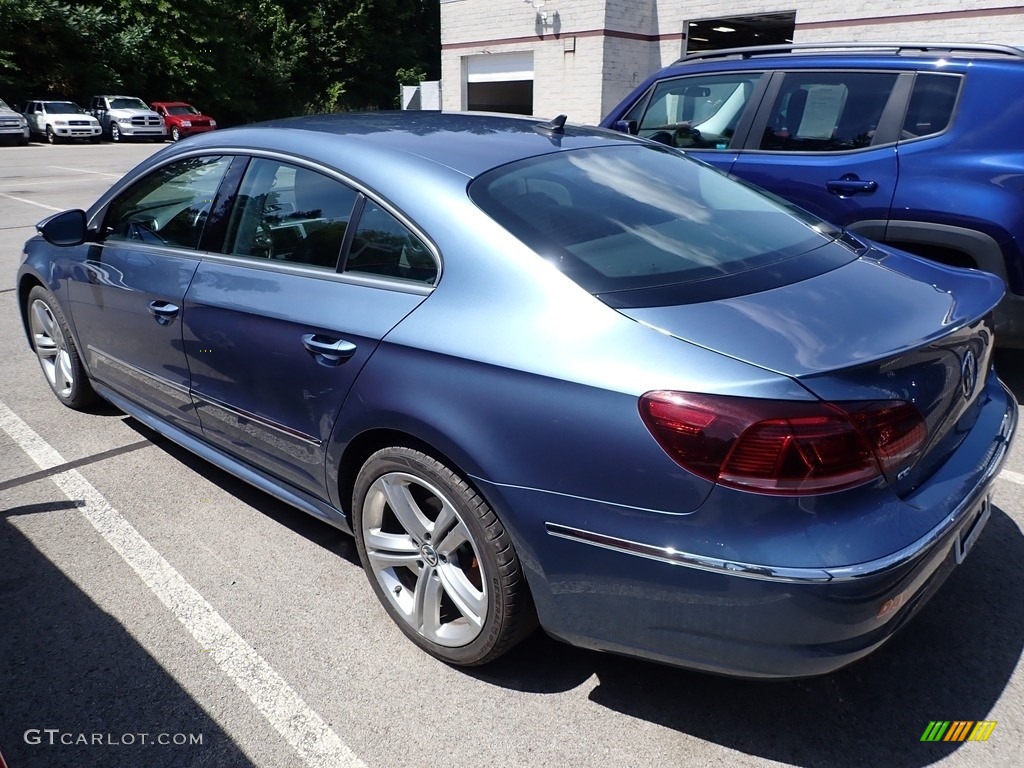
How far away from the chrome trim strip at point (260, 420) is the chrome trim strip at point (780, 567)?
103 cm

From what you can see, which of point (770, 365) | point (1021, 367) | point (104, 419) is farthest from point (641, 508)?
point (1021, 367)

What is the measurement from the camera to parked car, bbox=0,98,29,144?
28.1 metres

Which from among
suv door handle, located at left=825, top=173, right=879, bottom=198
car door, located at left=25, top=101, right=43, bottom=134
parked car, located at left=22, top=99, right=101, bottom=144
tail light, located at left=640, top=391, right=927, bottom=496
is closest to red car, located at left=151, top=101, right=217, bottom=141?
parked car, located at left=22, top=99, right=101, bottom=144

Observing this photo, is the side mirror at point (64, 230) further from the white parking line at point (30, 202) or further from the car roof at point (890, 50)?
the white parking line at point (30, 202)

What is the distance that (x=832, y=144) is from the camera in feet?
16.1

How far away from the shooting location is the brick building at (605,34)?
17.1 m

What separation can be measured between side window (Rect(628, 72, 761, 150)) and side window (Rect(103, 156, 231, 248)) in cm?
336

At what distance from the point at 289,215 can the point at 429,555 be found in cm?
133

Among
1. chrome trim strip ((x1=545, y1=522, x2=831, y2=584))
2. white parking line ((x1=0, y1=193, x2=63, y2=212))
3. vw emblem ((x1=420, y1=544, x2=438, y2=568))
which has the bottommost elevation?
white parking line ((x1=0, y1=193, x2=63, y2=212))

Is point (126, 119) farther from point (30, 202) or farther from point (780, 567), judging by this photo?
point (780, 567)

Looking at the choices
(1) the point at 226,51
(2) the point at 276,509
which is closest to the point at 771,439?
(2) the point at 276,509

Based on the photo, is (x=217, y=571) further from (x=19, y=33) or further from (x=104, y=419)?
(x=19, y=33)

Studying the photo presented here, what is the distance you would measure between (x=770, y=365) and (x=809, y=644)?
0.66 metres

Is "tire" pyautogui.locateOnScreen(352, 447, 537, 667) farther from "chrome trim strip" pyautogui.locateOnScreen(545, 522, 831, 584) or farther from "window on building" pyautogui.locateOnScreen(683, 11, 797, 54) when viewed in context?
"window on building" pyautogui.locateOnScreen(683, 11, 797, 54)
